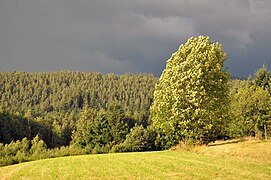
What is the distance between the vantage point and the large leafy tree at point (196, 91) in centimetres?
4362

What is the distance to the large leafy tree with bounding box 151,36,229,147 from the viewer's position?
143ft

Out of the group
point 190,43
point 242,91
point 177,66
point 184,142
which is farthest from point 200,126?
point 242,91

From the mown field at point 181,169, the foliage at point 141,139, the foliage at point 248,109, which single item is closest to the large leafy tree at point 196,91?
the mown field at point 181,169

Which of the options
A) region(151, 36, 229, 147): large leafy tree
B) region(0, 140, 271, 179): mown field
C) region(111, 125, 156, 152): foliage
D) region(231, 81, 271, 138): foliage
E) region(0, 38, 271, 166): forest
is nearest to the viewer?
region(0, 140, 271, 179): mown field

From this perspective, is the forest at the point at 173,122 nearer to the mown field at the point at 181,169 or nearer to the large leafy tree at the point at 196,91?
the large leafy tree at the point at 196,91

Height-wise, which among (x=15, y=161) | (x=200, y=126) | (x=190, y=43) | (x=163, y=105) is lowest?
(x=15, y=161)

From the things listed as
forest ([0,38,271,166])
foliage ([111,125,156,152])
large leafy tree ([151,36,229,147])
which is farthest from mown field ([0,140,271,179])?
foliage ([111,125,156,152])

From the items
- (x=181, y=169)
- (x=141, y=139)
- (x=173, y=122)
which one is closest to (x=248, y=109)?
(x=141, y=139)

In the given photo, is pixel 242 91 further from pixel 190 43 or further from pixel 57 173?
pixel 57 173

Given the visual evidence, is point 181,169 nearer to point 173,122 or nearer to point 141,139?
point 173,122

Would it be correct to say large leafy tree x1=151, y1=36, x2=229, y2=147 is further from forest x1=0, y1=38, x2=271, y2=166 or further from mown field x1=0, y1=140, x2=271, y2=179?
mown field x1=0, y1=140, x2=271, y2=179

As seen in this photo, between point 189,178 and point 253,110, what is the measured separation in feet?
202

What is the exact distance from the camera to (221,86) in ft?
148

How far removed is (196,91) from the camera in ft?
140
